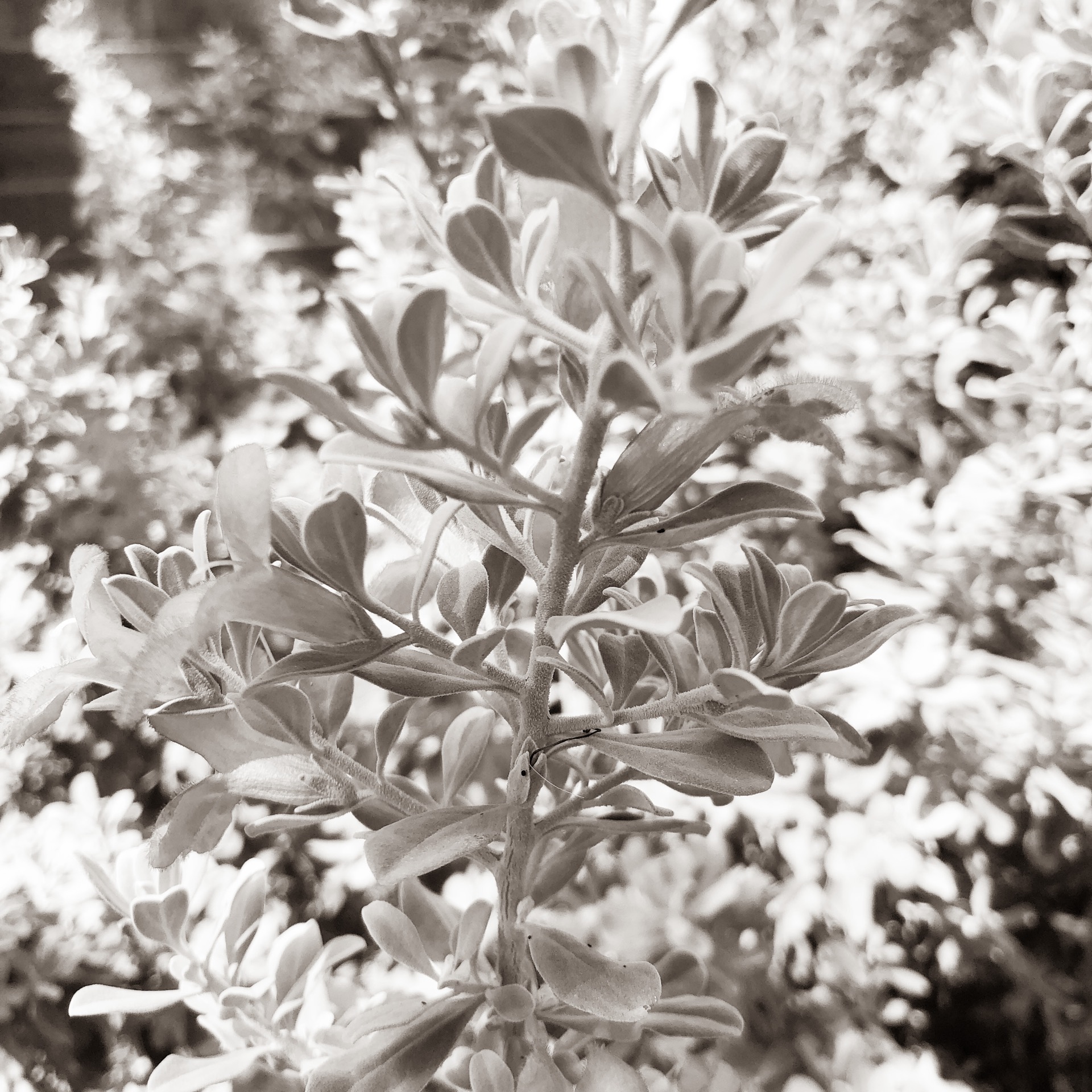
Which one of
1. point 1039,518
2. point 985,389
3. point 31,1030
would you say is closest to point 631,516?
point 985,389

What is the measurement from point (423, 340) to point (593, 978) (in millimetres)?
357

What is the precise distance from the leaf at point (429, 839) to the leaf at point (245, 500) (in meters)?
0.16

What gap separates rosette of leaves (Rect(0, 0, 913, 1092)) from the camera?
0.32 metres

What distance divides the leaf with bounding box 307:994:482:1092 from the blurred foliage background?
0.88 feet

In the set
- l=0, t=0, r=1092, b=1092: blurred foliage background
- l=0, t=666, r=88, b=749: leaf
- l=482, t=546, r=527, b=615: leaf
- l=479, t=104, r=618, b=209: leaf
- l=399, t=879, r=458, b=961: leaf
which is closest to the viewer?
l=479, t=104, r=618, b=209: leaf

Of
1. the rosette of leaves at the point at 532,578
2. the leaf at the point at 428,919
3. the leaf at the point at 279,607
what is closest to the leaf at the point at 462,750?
the rosette of leaves at the point at 532,578

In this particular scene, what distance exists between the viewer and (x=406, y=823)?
0.43 meters

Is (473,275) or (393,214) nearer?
(473,275)

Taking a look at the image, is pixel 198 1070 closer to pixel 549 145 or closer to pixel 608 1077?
pixel 608 1077

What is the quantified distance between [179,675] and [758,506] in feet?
0.99

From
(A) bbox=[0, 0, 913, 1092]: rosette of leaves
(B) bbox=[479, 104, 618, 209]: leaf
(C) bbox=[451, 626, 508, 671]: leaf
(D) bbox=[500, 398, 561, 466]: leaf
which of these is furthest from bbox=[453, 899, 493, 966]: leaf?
(B) bbox=[479, 104, 618, 209]: leaf

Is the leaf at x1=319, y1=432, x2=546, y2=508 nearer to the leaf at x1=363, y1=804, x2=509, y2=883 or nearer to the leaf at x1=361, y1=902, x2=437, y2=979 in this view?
the leaf at x1=363, y1=804, x2=509, y2=883

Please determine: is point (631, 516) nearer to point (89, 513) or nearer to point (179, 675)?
point (179, 675)

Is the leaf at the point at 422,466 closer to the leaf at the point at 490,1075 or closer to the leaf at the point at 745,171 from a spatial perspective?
the leaf at the point at 745,171
